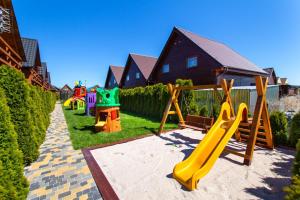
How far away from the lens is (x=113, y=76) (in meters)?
29.5

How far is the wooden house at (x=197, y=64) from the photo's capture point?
1246cm

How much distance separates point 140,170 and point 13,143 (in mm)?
2553

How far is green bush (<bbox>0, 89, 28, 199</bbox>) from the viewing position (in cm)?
234

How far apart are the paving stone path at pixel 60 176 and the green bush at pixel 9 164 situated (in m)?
0.36

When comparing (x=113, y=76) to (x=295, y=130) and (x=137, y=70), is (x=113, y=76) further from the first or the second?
(x=295, y=130)

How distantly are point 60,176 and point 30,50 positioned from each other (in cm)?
1238

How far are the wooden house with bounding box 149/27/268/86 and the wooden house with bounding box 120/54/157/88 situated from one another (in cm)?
214

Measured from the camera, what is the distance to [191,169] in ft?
11.0

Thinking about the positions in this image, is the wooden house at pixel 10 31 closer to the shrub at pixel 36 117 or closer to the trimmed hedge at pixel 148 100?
the shrub at pixel 36 117

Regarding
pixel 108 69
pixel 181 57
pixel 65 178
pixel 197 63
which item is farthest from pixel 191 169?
pixel 108 69

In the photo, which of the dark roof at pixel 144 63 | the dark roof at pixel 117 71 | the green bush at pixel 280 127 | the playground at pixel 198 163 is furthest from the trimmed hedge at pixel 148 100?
the dark roof at pixel 117 71

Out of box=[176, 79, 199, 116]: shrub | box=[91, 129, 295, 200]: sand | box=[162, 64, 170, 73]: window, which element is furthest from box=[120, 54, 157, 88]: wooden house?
box=[91, 129, 295, 200]: sand

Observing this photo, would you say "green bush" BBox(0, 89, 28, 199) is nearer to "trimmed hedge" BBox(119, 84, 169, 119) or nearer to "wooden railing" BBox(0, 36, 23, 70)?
"wooden railing" BBox(0, 36, 23, 70)

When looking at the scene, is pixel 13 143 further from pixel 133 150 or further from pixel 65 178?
pixel 133 150
